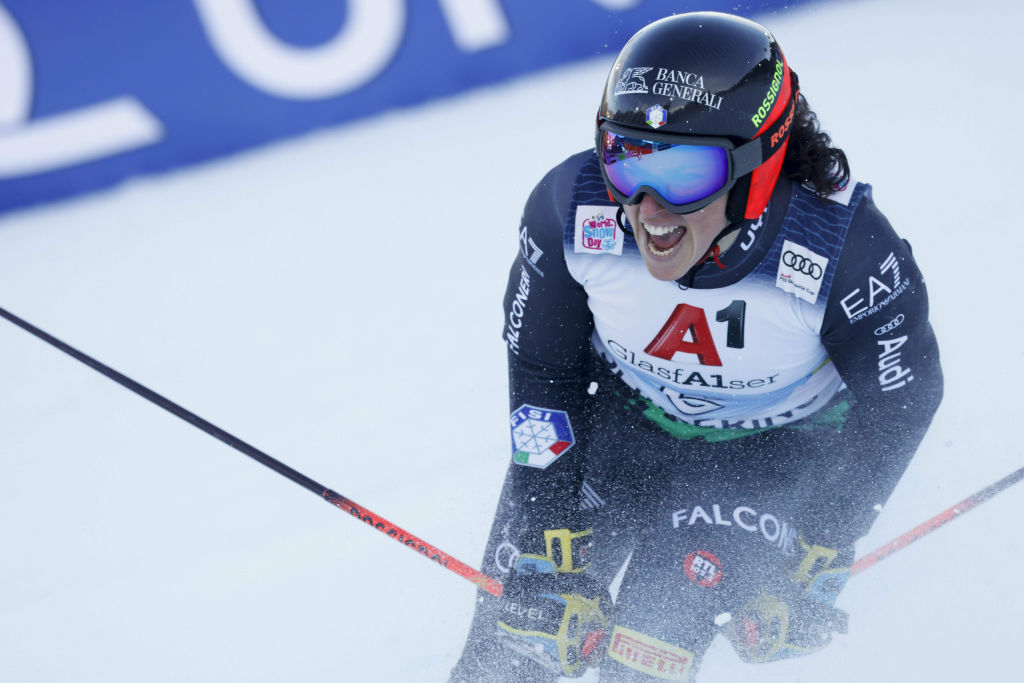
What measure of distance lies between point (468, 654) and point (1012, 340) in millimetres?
2206

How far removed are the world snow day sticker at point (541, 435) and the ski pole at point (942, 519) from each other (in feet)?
2.58

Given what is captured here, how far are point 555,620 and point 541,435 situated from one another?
15.1 inches

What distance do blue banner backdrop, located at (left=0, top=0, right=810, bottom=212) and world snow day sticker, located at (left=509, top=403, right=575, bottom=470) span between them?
107 inches

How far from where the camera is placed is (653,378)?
1994mm

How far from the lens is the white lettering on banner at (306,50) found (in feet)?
13.5

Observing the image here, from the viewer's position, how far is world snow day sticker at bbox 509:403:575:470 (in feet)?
6.68

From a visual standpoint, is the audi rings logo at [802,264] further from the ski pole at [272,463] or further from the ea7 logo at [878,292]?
the ski pole at [272,463]

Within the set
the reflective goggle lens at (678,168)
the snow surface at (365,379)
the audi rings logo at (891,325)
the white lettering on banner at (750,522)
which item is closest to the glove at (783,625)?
the white lettering on banner at (750,522)

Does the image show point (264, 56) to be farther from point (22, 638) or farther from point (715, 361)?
point (715, 361)

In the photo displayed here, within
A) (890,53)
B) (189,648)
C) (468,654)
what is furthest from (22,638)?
(890,53)

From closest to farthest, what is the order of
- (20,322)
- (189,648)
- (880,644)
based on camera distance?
(20,322)
(880,644)
(189,648)

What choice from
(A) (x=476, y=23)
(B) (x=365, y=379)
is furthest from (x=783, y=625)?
(A) (x=476, y=23)

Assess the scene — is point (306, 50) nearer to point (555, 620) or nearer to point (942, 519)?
point (555, 620)

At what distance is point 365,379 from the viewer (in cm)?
326
